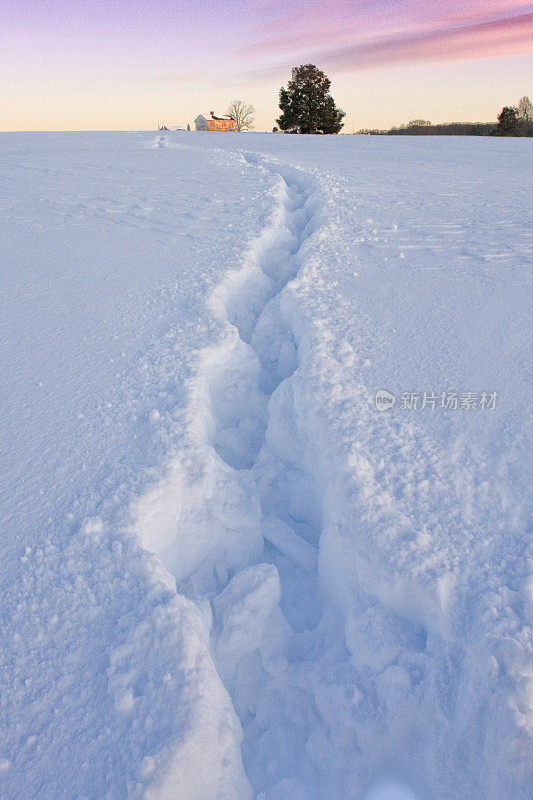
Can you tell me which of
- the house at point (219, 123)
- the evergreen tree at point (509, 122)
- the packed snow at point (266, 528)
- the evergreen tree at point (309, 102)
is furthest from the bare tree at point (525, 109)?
the packed snow at point (266, 528)

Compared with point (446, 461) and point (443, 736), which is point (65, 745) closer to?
point (443, 736)

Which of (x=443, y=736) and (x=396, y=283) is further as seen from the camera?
(x=396, y=283)

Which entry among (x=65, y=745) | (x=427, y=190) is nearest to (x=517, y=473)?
(x=65, y=745)

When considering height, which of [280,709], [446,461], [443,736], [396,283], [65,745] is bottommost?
[280,709]

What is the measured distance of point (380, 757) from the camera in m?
1.46

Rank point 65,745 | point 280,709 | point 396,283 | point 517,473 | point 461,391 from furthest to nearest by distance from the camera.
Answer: point 396,283, point 461,391, point 517,473, point 280,709, point 65,745

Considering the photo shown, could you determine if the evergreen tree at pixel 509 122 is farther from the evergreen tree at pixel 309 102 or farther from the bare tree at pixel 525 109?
the evergreen tree at pixel 309 102

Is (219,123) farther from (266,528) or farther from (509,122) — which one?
(266,528)

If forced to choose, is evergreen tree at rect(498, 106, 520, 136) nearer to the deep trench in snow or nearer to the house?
the house

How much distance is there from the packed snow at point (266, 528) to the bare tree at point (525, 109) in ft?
88.0

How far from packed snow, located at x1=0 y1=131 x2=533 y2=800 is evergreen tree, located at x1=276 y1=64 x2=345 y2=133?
25.0 m

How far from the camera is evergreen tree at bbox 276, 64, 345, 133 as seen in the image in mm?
24578

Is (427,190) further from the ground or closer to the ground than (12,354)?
further from the ground

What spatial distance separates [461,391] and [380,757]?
143cm
